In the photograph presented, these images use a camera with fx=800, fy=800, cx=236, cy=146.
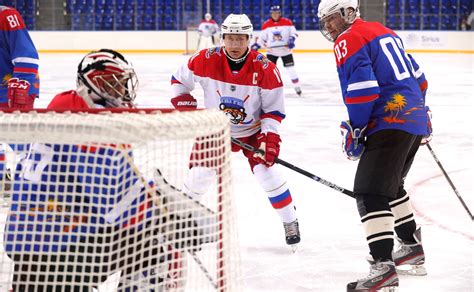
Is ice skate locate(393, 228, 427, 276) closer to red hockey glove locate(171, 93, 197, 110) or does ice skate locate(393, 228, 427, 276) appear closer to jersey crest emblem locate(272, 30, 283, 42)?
red hockey glove locate(171, 93, 197, 110)

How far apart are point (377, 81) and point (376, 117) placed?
125 mm

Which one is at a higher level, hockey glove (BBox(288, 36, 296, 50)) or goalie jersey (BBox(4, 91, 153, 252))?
goalie jersey (BBox(4, 91, 153, 252))

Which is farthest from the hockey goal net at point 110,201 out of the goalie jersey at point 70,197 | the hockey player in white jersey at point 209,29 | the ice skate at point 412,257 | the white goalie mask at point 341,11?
the hockey player in white jersey at point 209,29

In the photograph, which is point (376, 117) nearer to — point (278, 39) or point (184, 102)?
point (184, 102)

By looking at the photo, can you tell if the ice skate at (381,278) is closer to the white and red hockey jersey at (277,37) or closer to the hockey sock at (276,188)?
the hockey sock at (276,188)

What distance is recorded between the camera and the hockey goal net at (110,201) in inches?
66.5

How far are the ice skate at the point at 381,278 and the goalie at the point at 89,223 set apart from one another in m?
1.08

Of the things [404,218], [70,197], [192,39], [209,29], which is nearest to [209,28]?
[209,29]

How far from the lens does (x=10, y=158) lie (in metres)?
1.87

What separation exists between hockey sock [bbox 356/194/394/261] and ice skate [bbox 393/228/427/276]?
0.38m

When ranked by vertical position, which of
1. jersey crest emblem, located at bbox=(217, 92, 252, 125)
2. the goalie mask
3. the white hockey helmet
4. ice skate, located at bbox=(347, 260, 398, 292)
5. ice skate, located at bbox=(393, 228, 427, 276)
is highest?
the goalie mask

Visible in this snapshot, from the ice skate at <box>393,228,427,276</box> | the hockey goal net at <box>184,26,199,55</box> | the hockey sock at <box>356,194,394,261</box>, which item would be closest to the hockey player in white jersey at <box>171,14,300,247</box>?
the ice skate at <box>393,228,427,276</box>

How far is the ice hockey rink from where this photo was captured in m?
3.12

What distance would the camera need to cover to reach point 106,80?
194 centimetres
